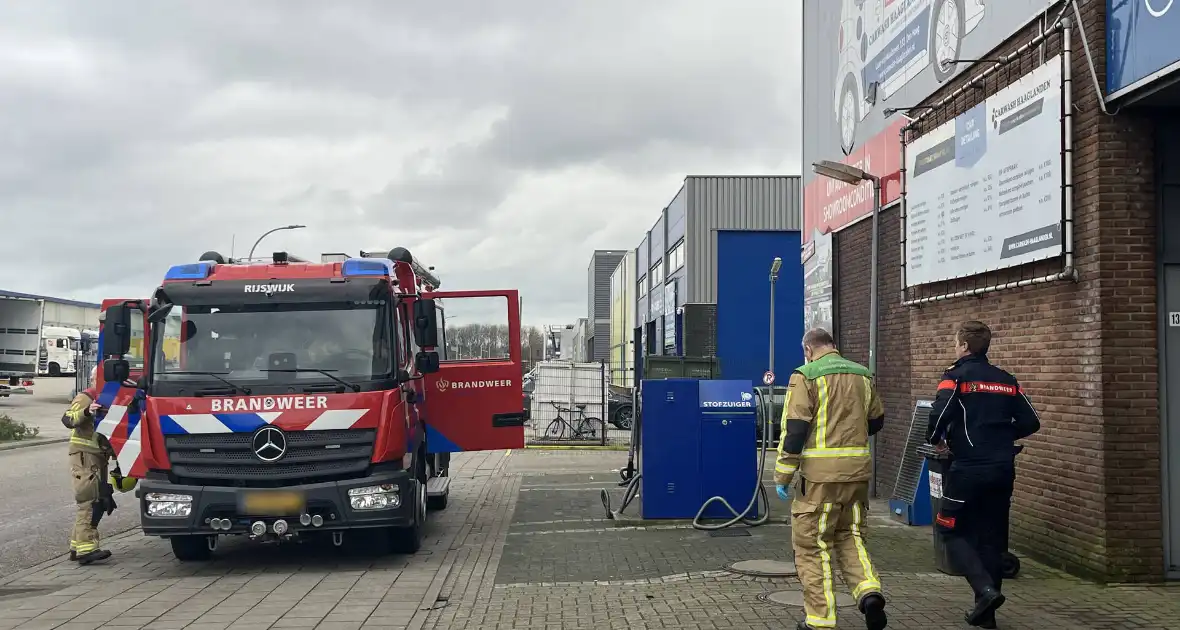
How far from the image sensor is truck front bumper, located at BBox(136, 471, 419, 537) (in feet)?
28.0

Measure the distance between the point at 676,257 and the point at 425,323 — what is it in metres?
34.0

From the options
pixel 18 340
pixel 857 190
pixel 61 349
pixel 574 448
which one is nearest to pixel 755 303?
pixel 574 448

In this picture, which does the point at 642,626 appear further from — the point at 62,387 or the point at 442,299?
the point at 62,387

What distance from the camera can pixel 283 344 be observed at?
9.05m

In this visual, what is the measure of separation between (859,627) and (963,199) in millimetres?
4989

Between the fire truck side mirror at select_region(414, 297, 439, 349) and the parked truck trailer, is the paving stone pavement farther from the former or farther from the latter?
the parked truck trailer

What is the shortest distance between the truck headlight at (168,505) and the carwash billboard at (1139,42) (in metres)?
7.94

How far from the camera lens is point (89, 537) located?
31.0 feet

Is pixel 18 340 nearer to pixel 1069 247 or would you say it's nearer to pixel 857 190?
pixel 857 190

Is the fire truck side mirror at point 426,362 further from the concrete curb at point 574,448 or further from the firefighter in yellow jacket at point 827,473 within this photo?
the concrete curb at point 574,448

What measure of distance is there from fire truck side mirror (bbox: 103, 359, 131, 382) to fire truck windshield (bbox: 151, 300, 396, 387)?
17.0 inches

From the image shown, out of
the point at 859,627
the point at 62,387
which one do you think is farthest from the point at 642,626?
the point at 62,387

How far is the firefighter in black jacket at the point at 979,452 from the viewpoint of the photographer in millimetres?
6344

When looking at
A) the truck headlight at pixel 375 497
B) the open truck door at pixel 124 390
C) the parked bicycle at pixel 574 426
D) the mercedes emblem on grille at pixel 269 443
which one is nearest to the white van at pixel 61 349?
the parked bicycle at pixel 574 426
